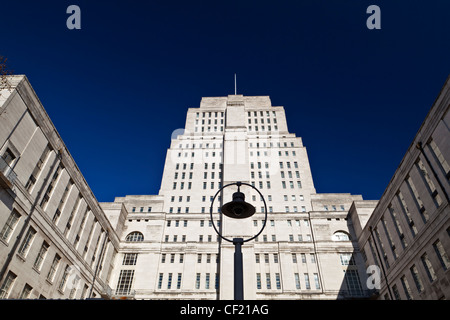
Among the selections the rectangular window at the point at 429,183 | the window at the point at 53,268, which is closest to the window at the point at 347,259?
the rectangular window at the point at 429,183

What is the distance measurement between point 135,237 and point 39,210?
3012 cm

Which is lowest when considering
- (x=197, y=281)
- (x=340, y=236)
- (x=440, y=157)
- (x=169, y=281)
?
(x=440, y=157)

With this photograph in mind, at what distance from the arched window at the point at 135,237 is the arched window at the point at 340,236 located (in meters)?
36.8

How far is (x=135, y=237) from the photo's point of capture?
6094 centimetres

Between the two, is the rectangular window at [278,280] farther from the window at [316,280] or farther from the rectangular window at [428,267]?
Answer: the rectangular window at [428,267]

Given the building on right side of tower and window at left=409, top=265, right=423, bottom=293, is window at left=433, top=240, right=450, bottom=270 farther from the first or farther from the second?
window at left=409, top=265, right=423, bottom=293

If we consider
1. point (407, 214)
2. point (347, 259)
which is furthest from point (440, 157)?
point (347, 259)

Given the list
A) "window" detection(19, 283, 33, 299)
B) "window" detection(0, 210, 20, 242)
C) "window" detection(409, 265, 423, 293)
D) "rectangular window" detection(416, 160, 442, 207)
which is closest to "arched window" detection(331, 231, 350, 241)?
"window" detection(409, 265, 423, 293)

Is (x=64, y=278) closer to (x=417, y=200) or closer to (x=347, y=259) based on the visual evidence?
(x=417, y=200)

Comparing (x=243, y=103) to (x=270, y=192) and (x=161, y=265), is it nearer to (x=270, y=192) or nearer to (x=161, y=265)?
(x=270, y=192)

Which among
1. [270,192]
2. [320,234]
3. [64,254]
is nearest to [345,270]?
[320,234]

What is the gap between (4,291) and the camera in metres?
27.7
